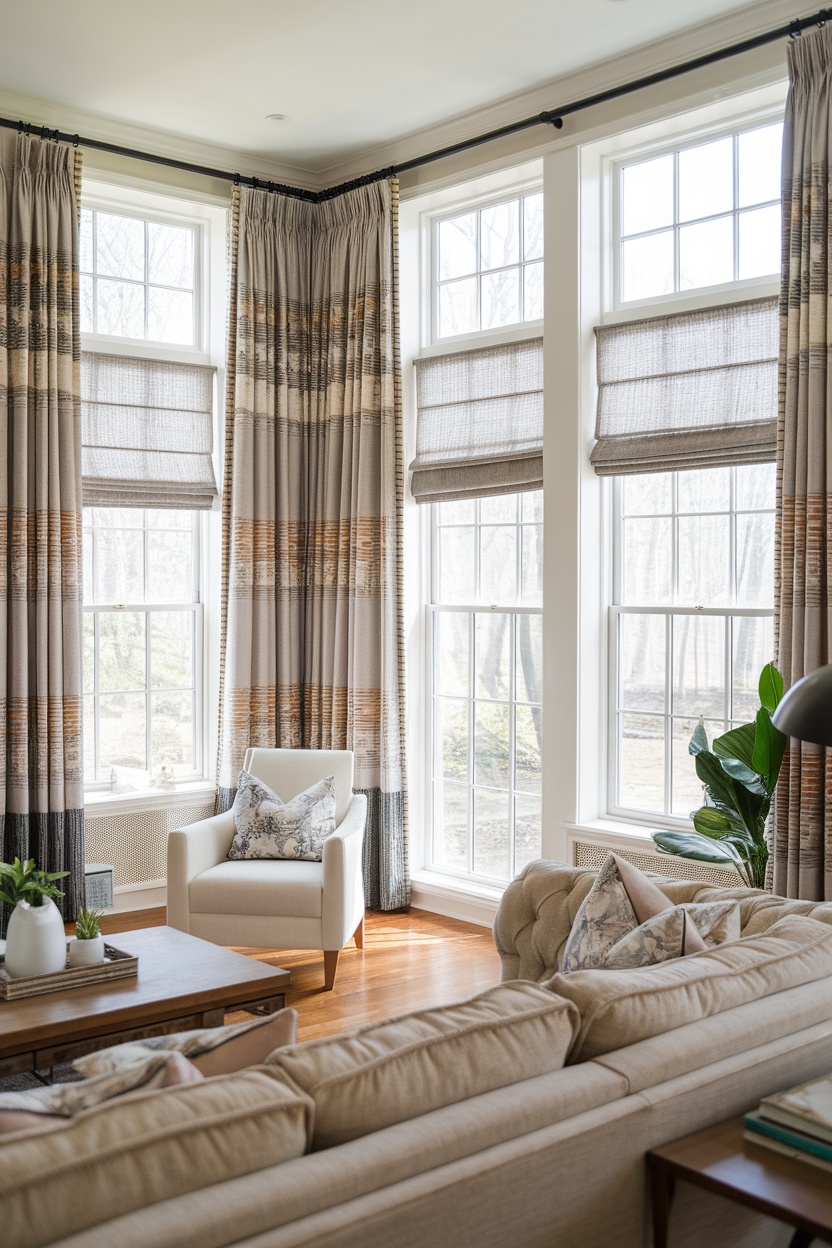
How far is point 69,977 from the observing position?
3414mm

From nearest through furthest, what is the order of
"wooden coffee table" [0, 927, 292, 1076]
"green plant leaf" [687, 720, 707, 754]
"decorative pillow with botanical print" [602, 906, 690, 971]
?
"decorative pillow with botanical print" [602, 906, 690, 971] → "wooden coffee table" [0, 927, 292, 1076] → "green plant leaf" [687, 720, 707, 754]

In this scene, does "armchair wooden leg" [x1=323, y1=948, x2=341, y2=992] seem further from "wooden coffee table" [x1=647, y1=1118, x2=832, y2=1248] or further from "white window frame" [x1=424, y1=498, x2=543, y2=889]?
"wooden coffee table" [x1=647, y1=1118, x2=832, y2=1248]

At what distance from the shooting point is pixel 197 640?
609cm

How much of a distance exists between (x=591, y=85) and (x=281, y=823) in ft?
11.2

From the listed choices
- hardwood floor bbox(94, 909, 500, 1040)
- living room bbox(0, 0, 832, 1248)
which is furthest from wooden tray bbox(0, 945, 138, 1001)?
hardwood floor bbox(94, 909, 500, 1040)

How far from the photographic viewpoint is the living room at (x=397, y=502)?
4051 millimetres

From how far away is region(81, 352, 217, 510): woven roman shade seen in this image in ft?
18.4

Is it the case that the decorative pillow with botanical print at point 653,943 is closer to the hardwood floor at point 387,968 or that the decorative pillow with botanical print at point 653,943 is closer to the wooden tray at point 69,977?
the wooden tray at point 69,977

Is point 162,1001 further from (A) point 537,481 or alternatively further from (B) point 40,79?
(B) point 40,79

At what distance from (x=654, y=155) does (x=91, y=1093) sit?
4512mm

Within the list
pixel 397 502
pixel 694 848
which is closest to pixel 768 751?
pixel 694 848

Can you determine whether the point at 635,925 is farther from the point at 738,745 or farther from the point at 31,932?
the point at 31,932

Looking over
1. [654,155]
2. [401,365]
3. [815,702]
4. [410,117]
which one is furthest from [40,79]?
[815,702]

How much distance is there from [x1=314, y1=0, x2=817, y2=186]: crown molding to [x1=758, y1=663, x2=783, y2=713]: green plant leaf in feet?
7.39
